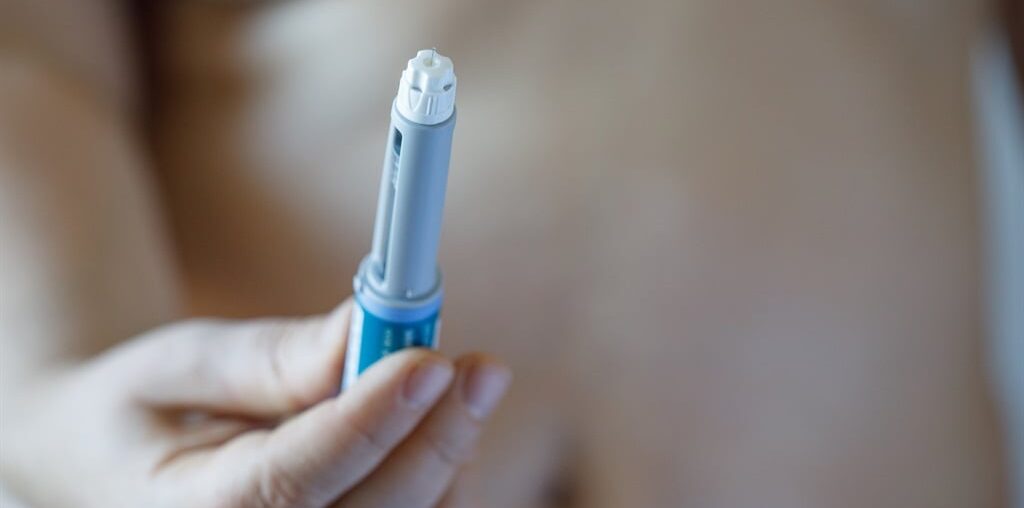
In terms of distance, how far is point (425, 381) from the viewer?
28 cm

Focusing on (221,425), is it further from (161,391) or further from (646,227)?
(646,227)

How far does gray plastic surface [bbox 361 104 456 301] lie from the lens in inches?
9.1

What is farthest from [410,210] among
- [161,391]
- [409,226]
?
[161,391]

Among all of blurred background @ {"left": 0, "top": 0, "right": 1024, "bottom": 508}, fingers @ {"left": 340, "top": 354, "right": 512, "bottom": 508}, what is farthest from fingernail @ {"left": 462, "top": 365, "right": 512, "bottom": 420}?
blurred background @ {"left": 0, "top": 0, "right": 1024, "bottom": 508}

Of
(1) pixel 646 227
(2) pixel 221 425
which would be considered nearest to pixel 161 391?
(2) pixel 221 425

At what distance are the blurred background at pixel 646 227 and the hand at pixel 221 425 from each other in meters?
0.10

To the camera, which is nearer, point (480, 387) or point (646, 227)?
point (480, 387)

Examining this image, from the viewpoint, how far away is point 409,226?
25cm

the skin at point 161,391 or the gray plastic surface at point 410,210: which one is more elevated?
the gray plastic surface at point 410,210

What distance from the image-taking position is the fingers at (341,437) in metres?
0.28

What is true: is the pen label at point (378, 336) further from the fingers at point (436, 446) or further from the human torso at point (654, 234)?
the human torso at point (654, 234)

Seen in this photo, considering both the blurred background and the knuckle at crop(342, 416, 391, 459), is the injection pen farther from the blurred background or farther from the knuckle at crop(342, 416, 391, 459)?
the blurred background

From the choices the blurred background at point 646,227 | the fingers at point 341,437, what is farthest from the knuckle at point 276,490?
the blurred background at point 646,227

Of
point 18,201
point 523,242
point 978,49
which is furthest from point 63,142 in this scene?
point 978,49
